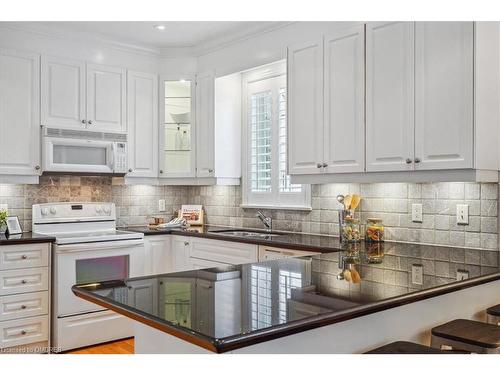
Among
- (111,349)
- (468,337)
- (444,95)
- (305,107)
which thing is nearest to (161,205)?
(111,349)

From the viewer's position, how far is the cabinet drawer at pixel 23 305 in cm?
349

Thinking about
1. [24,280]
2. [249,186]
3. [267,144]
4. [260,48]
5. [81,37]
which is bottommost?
[24,280]

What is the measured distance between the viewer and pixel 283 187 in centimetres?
421

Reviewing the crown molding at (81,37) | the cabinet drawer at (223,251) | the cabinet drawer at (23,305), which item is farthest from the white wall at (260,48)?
the cabinet drawer at (23,305)

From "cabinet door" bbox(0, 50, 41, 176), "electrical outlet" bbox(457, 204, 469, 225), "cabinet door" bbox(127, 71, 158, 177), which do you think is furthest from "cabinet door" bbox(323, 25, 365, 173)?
"cabinet door" bbox(0, 50, 41, 176)

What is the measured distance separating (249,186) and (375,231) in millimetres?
1518

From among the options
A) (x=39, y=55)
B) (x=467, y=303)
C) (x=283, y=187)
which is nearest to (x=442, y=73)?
(x=467, y=303)

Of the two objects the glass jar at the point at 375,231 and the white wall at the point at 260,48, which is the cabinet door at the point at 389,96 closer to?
the white wall at the point at 260,48

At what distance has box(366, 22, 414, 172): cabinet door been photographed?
9.39ft

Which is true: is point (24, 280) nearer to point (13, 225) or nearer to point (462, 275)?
point (13, 225)

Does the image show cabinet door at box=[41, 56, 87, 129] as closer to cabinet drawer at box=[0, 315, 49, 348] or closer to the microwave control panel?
the microwave control panel

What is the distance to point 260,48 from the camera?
13.4 ft

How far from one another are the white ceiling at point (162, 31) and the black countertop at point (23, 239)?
1.62 metres

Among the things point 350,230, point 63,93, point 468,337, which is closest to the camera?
point 468,337
